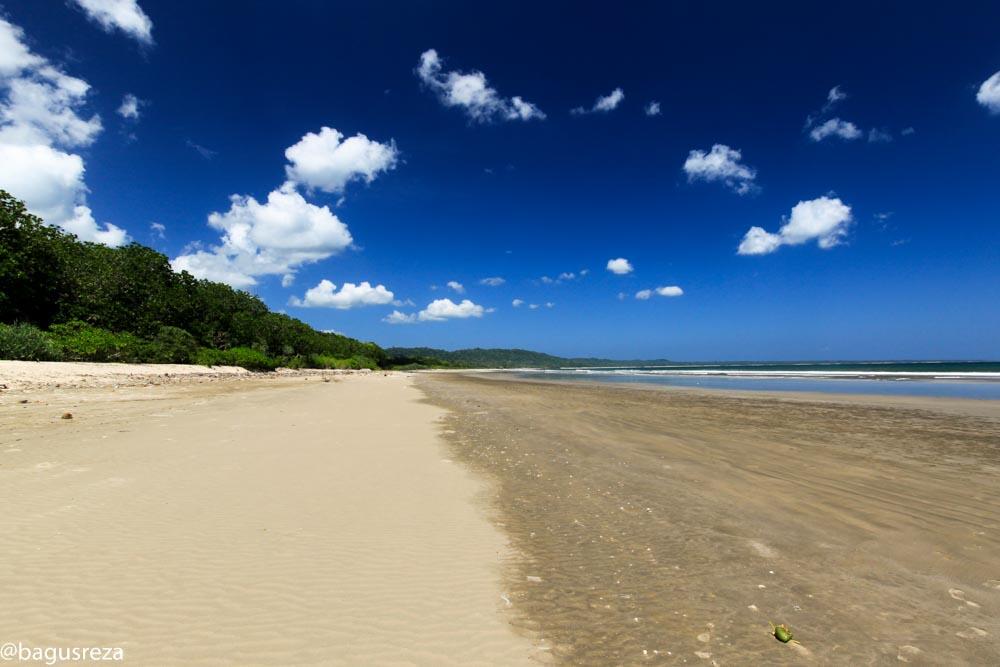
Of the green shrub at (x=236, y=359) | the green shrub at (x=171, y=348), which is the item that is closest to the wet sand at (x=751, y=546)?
the green shrub at (x=171, y=348)

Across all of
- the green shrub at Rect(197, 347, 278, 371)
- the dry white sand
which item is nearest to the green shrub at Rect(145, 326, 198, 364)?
the green shrub at Rect(197, 347, 278, 371)

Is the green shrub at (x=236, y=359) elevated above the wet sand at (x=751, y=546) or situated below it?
above

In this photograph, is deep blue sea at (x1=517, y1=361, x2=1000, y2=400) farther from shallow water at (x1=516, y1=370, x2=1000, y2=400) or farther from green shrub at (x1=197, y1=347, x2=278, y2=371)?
green shrub at (x1=197, y1=347, x2=278, y2=371)

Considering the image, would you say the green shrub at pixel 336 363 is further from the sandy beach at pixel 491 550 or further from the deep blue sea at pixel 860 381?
the sandy beach at pixel 491 550

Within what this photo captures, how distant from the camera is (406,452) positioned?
10820 mm

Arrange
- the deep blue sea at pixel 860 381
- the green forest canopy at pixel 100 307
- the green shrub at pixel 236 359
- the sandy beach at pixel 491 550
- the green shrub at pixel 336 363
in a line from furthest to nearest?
the green shrub at pixel 336 363, the green shrub at pixel 236 359, the green forest canopy at pixel 100 307, the deep blue sea at pixel 860 381, the sandy beach at pixel 491 550

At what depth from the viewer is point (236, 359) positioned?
5319 centimetres

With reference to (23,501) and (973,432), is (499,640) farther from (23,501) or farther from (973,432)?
(973,432)

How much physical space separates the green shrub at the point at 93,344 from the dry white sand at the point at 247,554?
29.2 m

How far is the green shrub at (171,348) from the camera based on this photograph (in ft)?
132

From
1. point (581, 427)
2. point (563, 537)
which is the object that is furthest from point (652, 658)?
point (581, 427)

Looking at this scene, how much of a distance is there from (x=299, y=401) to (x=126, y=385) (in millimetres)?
12657

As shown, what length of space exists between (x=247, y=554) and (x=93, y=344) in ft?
135

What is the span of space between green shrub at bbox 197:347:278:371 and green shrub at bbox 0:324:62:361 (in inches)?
701
